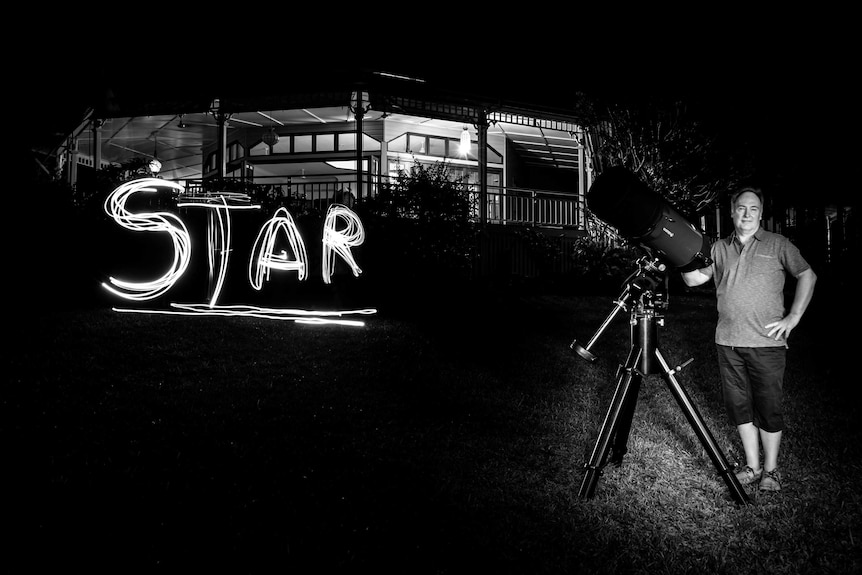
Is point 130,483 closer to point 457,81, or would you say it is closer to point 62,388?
point 62,388

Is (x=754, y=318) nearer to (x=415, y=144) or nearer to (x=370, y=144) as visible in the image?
(x=415, y=144)

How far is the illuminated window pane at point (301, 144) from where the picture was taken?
18266 mm

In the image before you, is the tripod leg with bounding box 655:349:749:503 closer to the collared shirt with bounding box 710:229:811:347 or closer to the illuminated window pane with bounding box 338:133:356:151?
the collared shirt with bounding box 710:229:811:347

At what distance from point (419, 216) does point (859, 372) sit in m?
7.55

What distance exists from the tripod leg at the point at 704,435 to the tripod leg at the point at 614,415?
164 mm

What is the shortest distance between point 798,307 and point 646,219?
114cm

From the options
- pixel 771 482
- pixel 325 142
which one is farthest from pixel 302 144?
pixel 771 482

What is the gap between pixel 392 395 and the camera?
5.75 m

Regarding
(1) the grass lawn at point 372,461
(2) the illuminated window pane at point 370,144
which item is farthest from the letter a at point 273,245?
(2) the illuminated window pane at point 370,144

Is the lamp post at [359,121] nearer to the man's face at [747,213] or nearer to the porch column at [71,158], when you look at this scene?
the porch column at [71,158]

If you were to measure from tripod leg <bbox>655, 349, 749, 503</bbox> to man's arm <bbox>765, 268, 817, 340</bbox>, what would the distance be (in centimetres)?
67

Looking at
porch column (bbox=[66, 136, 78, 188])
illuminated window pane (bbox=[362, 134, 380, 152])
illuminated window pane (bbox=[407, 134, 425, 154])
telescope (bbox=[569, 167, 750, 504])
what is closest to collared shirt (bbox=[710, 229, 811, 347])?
telescope (bbox=[569, 167, 750, 504])

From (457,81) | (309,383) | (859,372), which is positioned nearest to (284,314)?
(309,383)

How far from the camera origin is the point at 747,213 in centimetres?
391
